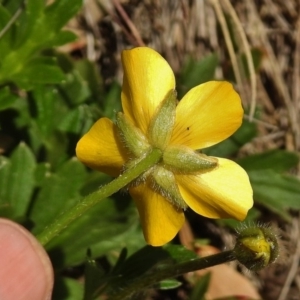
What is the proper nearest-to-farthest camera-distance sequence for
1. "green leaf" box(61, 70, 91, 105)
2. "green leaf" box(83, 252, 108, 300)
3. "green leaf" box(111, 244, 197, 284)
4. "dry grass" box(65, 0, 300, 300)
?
"green leaf" box(83, 252, 108, 300), "green leaf" box(111, 244, 197, 284), "green leaf" box(61, 70, 91, 105), "dry grass" box(65, 0, 300, 300)

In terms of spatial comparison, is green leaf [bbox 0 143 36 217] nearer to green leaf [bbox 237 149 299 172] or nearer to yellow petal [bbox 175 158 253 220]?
yellow petal [bbox 175 158 253 220]

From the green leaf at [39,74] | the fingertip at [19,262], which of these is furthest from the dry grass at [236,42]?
the fingertip at [19,262]

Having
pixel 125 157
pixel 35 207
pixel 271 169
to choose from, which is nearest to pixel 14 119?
pixel 35 207

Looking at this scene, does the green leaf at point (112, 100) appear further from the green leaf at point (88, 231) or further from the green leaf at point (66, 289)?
the green leaf at point (66, 289)

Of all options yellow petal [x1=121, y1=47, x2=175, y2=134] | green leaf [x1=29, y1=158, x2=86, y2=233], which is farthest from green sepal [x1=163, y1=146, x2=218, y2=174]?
green leaf [x1=29, y1=158, x2=86, y2=233]

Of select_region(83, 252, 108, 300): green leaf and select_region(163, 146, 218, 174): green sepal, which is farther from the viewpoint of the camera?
select_region(83, 252, 108, 300): green leaf

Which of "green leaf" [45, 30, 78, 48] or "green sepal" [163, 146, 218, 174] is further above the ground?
"green leaf" [45, 30, 78, 48]
